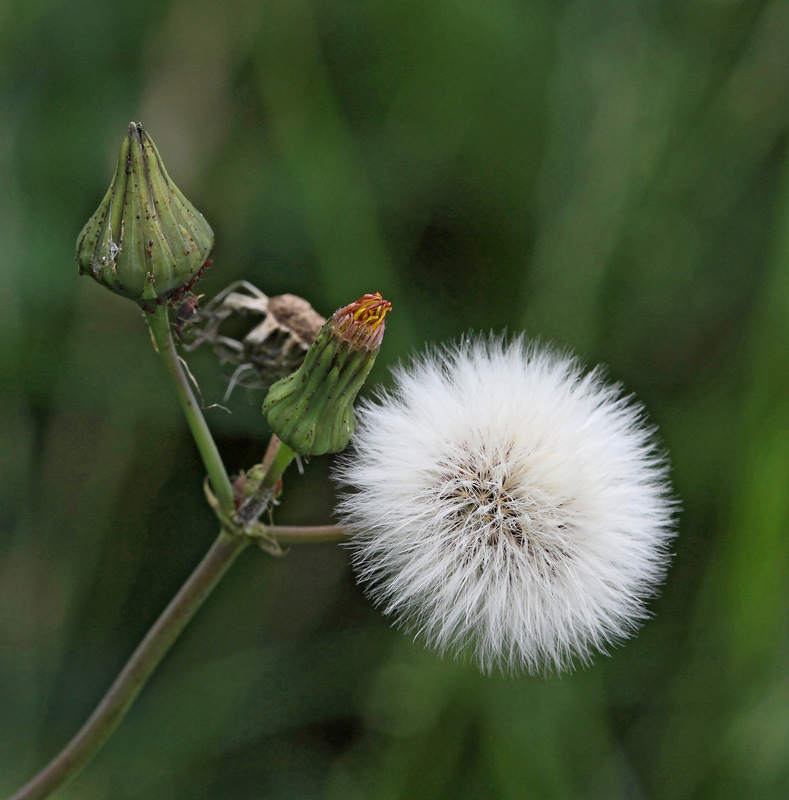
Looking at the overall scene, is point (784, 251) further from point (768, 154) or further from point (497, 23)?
point (497, 23)

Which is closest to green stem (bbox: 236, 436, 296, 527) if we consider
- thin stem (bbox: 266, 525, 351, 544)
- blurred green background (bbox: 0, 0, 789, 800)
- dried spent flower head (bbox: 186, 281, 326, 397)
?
thin stem (bbox: 266, 525, 351, 544)

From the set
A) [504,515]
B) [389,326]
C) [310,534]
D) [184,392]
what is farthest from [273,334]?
[389,326]

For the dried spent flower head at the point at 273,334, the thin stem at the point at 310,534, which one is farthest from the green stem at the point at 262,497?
the dried spent flower head at the point at 273,334

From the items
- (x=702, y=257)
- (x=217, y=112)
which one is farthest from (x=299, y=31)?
(x=702, y=257)

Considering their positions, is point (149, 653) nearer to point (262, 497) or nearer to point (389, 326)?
point (262, 497)

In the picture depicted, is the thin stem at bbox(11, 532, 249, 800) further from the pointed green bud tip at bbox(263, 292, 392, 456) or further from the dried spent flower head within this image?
the dried spent flower head

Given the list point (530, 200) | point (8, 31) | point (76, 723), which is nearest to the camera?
point (8, 31)
